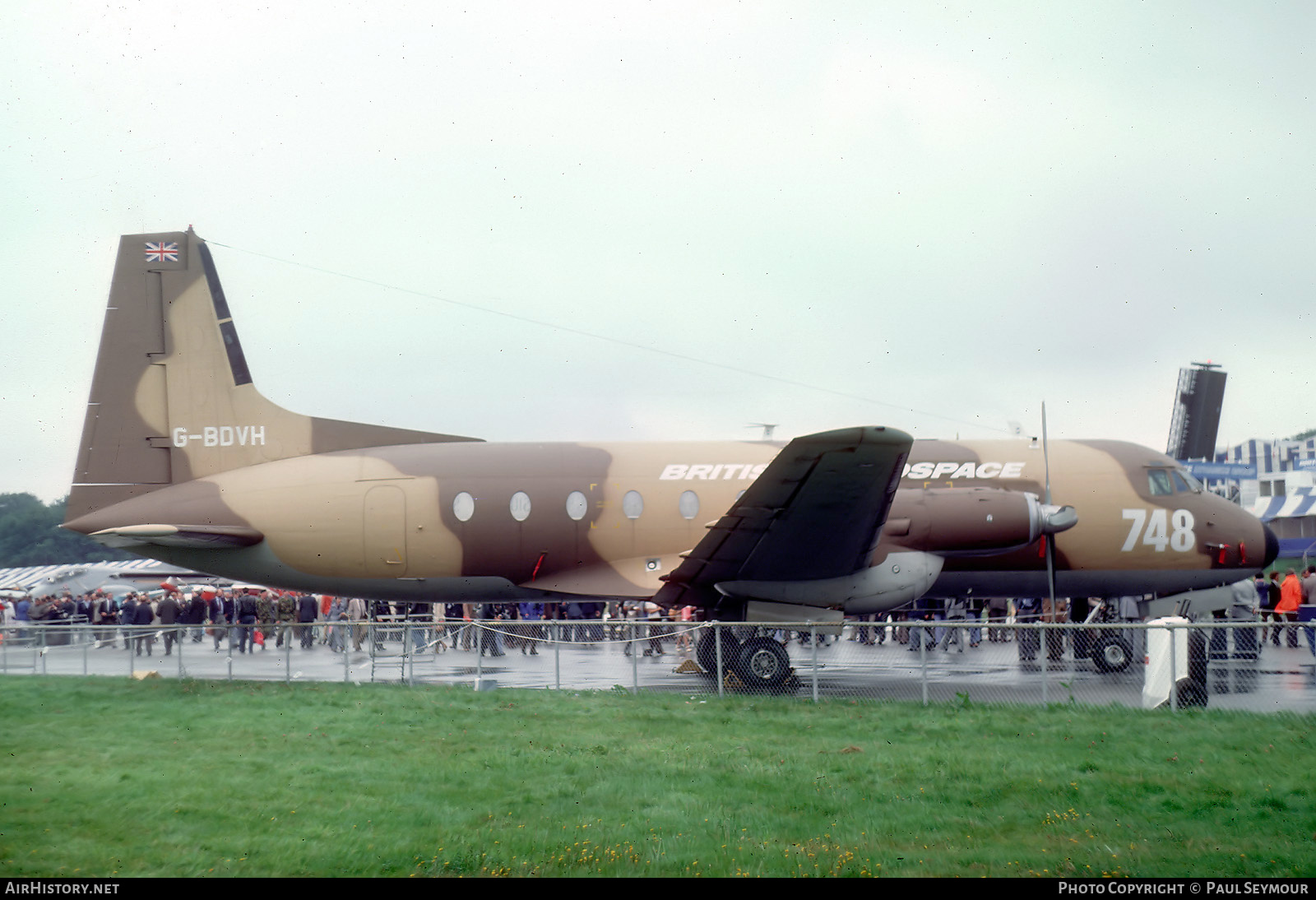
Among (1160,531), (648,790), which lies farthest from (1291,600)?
(648,790)

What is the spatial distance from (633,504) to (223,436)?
7505mm

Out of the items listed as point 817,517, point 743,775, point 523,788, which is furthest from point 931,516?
point 523,788

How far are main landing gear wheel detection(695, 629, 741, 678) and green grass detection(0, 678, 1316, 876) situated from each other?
5.02 feet

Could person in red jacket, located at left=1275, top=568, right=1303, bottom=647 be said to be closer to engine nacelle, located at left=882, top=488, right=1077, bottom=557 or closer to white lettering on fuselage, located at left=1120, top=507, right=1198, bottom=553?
white lettering on fuselage, located at left=1120, top=507, right=1198, bottom=553

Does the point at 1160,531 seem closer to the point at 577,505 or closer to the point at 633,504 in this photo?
the point at 633,504

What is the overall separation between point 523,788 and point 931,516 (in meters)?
9.37

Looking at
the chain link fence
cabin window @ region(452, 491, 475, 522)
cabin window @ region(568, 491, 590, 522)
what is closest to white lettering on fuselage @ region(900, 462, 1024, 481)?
the chain link fence

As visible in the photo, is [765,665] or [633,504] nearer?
[765,665]

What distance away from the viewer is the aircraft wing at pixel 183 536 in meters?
17.3

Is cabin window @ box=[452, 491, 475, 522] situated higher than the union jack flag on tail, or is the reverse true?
the union jack flag on tail

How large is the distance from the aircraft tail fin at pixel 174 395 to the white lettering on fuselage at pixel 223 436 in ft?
0.05

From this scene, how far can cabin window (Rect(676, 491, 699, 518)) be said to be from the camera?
18078 mm

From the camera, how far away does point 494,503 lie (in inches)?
709
